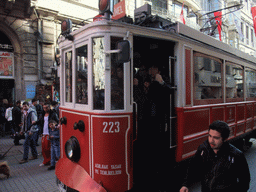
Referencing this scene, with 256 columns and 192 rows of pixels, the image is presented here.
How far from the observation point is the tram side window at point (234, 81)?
5449 mm

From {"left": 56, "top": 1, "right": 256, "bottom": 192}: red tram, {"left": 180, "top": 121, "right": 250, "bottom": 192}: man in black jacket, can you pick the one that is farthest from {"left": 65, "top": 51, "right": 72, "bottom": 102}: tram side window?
{"left": 180, "top": 121, "right": 250, "bottom": 192}: man in black jacket

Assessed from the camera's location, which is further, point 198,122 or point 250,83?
point 250,83

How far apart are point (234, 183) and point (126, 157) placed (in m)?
1.41

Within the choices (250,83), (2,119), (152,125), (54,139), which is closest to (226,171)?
(152,125)

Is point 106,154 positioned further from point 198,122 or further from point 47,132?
point 47,132

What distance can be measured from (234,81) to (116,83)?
424cm

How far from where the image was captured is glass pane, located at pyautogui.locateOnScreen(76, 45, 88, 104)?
3.15 m

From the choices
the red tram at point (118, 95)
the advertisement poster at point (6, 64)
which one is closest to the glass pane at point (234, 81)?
the red tram at point (118, 95)

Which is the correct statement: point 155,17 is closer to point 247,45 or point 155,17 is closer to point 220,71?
point 220,71

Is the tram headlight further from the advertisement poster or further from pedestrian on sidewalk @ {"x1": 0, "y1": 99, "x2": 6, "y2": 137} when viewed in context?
the advertisement poster

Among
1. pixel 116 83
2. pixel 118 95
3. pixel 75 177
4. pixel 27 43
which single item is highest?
pixel 27 43

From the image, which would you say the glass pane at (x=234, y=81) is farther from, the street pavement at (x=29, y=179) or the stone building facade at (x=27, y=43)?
the stone building facade at (x=27, y=43)

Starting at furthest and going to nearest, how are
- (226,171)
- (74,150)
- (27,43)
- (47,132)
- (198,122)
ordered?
(27,43), (47,132), (198,122), (74,150), (226,171)

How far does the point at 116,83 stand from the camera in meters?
2.93
